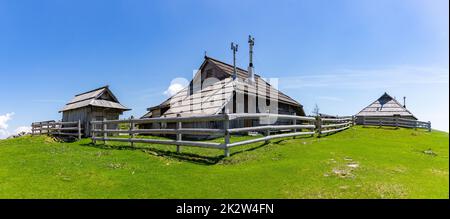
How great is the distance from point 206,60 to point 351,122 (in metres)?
16.9

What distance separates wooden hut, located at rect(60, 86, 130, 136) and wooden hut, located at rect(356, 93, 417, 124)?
1216 inches

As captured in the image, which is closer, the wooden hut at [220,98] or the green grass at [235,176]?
the green grass at [235,176]

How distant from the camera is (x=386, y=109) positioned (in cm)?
3641

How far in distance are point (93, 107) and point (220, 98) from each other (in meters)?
13.2

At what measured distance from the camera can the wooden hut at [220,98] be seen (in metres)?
20.6

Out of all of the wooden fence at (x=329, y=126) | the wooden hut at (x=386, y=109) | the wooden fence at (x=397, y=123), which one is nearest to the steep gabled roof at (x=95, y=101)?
the wooden fence at (x=329, y=126)

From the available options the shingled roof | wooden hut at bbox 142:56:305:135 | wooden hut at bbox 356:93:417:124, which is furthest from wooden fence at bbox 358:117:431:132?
the shingled roof

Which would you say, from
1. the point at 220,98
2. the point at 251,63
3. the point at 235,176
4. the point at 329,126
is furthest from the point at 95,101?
the point at 235,176

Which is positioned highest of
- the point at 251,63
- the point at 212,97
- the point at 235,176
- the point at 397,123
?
the point at 251,63

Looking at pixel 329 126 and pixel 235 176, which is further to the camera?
pixel 329 126

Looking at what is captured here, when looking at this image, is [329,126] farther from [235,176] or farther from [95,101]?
[95,101]

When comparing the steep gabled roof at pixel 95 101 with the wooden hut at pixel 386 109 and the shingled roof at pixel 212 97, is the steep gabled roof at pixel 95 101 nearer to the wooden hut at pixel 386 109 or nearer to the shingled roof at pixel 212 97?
the shingled roof at pixel 212 97

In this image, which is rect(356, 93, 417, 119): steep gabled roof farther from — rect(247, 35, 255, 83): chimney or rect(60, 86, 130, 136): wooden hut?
rect(60, 86, 130, 136): wooden hut
